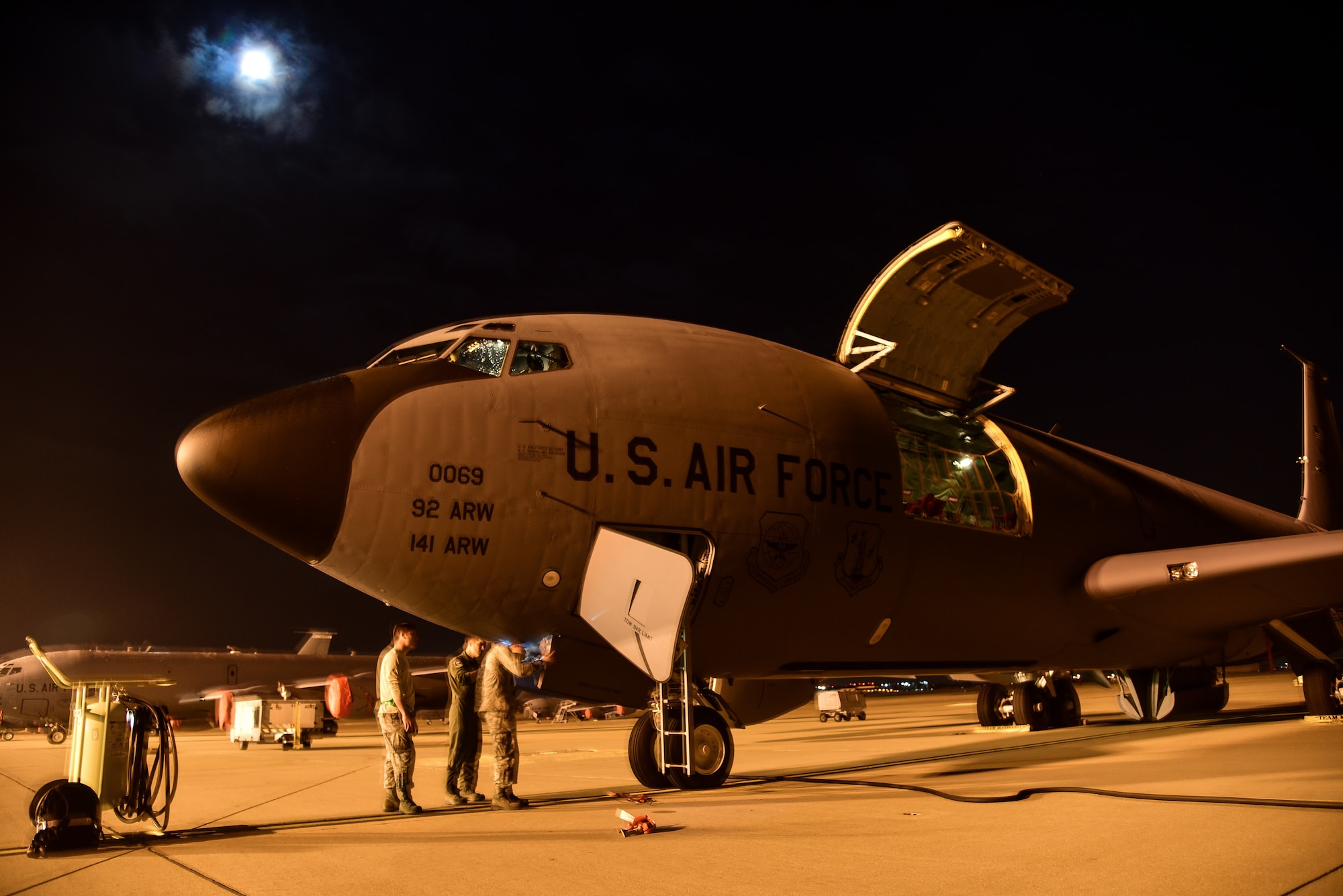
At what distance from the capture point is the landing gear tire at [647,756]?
8.52 metres

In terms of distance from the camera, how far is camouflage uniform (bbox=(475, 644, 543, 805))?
314 inches

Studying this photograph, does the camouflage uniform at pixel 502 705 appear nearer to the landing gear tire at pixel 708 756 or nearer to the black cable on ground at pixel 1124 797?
the landing gear tire at pixel 708 756

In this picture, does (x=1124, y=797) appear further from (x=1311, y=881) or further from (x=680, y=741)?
(x=680, y=741)

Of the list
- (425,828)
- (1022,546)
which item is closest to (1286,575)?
(1022,546)

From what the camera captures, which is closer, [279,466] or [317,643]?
[279,466]

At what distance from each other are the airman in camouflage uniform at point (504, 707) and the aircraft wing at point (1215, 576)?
294 inches

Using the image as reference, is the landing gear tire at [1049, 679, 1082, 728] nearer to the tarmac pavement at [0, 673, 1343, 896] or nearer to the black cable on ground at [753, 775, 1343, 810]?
the tarmac pavement at [0, 673, 1343, 896]

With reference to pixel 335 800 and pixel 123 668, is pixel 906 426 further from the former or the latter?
pixel 123 668

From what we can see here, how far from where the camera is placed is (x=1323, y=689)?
15.5 metres

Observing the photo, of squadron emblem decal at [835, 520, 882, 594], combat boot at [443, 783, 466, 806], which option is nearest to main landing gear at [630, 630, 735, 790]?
combat boot at [443, 783, 466, 806]

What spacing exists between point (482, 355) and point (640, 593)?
8.41 feet

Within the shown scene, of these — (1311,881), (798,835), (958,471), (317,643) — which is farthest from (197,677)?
(1311,881)

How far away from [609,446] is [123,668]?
3516 cm

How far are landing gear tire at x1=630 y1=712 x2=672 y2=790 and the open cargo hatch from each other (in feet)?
16.0
